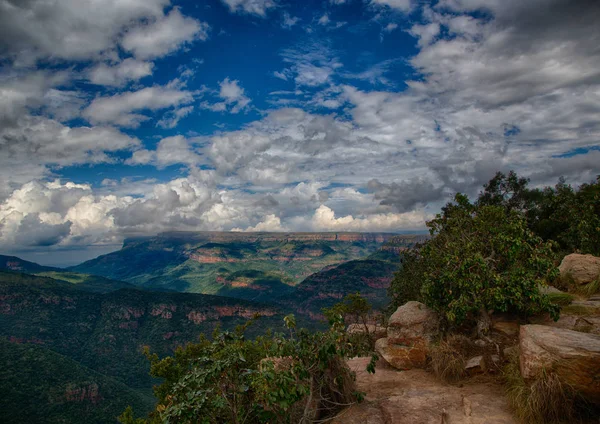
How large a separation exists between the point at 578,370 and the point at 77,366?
129 meters

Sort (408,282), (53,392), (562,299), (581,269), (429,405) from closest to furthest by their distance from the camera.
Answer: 1. (429,405)
2. (562,299)
3. (581,269)
4. (408,282)
5. (53,392)

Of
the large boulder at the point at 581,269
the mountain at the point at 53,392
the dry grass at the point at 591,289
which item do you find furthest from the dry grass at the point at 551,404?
the mountain at the point at 53,392

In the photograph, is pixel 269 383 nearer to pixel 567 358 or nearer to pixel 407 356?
pixel 567 358

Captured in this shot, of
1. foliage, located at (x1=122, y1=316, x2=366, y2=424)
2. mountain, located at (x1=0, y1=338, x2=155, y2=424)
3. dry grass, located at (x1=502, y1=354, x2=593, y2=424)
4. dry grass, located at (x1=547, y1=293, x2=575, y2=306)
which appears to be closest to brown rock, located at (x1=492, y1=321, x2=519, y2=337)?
dry grass, located at (x1=547, y1=293, x2=575, y2=306)

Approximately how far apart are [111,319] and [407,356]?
204370 millimetres

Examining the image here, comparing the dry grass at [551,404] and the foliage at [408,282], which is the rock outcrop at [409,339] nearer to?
the dry grass at [551,404]

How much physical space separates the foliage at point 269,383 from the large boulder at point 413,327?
16.2 ft

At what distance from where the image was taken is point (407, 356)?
13617 millimetres

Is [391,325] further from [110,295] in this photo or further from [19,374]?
[110,295]

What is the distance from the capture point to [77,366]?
99.2 metres

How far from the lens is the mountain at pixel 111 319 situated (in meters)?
151

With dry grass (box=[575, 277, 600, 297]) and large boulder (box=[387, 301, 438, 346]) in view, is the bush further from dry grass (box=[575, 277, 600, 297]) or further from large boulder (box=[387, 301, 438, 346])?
dry grass (box=[575, 277, 600, 297])

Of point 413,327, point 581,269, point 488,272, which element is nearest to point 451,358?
point 413,327

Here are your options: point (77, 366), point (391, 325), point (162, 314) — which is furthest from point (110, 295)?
point (391, 325)
